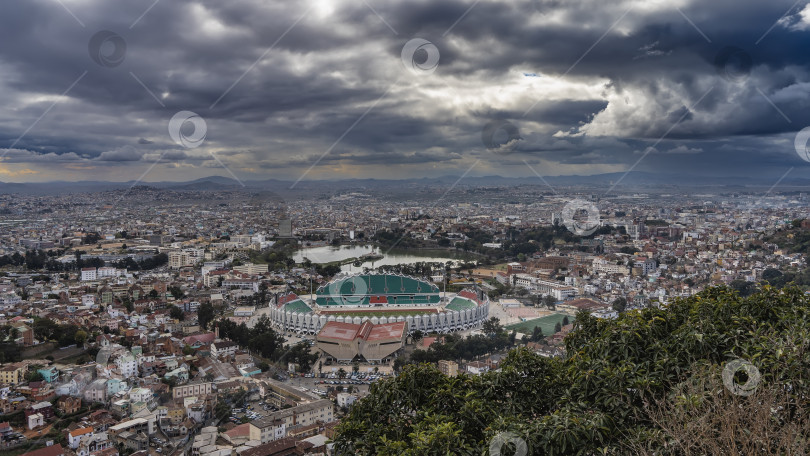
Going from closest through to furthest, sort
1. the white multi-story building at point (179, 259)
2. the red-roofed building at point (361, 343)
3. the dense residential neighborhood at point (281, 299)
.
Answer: the dense residential neighborhood at point (281, 299) → the red-roofed building at point (361, 343) → the white multi-story building at point (179, 259)

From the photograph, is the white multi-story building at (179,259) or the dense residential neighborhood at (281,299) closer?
the dense residential neighborhood at (281,299)

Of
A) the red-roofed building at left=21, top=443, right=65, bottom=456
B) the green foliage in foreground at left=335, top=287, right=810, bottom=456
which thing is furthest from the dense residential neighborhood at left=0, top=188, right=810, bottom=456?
the green foliage in foreground at left=335, top=287, right=810, bottom=456

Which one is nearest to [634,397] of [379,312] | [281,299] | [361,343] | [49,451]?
[49,451]

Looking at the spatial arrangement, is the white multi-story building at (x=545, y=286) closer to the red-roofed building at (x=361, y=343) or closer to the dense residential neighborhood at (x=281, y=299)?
the dense residential neighborhood at (x=281, y=299)

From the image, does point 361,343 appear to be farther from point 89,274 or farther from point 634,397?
point 89,274

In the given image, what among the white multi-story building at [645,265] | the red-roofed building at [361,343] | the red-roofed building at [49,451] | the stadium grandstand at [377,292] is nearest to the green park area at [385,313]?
the stadium grandstand at [377,292]

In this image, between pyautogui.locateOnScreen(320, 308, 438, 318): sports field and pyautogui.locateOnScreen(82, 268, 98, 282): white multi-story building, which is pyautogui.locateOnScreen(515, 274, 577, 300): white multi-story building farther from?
pyautogui.locateOnScreen(82, 268, 98, 282): white multi-story building
